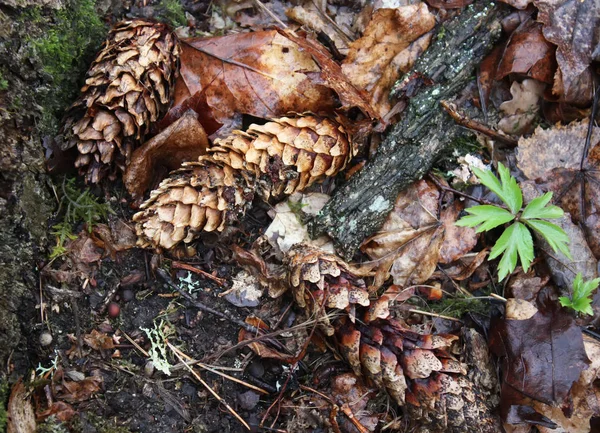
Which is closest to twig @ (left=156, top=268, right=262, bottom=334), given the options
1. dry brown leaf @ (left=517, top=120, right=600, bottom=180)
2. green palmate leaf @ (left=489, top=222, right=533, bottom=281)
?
green palmate leaf @ (left=489, top=222, right=533, bottom=281)

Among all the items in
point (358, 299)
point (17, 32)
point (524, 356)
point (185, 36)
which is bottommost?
point (524, 356)

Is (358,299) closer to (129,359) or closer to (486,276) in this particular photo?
(486,276)

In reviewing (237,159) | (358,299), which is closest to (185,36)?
(237,159)

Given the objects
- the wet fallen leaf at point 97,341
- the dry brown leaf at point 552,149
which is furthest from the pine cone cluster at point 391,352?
the dry brown leaf at point 552,149

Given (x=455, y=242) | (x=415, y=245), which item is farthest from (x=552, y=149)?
(x=415, y=245)

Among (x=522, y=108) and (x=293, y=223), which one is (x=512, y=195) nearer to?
(x=522, y=108)

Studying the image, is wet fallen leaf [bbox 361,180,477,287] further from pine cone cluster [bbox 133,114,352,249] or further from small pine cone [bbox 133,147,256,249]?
small pine cone [bbox 133,147,256,249]
